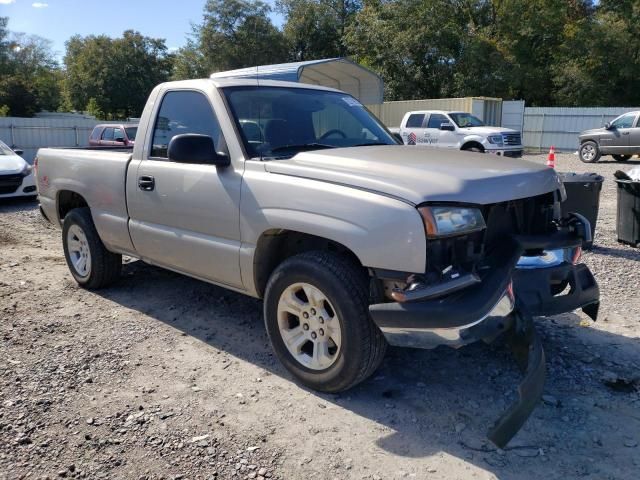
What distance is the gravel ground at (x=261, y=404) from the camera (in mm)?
2939

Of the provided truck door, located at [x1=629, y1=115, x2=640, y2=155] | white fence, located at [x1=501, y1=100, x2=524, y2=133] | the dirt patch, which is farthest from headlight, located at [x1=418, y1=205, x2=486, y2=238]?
white fence, located at [x1=501, y1=100, x2=524, y2=133]

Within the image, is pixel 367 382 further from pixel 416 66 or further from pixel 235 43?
pixel 235 43

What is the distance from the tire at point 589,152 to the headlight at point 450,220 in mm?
19191

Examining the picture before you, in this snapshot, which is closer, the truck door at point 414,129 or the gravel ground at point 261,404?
the gravel ground at point 261,404

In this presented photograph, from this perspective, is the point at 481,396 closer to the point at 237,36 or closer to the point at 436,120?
the point at 436,120

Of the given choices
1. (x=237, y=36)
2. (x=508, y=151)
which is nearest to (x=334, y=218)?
(x=508, y=151)

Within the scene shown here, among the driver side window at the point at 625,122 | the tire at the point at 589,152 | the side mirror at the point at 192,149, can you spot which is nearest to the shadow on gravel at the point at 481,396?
the side mirror at the point at 192,149

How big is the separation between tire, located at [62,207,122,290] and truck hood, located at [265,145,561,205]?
2512mm

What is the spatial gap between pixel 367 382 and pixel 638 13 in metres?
35.5

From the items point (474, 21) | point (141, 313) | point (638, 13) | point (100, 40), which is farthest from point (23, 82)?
point (141, 313)

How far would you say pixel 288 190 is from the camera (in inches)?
140

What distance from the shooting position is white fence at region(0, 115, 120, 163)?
2180 centimetres

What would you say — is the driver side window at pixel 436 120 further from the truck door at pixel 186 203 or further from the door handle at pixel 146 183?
the door handle at pixel 146 183

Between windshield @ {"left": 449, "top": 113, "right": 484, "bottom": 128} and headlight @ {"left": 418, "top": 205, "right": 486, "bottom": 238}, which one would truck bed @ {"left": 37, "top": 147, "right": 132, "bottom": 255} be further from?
windshield @ {"left": 449, "top": 113, "right": 484, "bottom": 128}
